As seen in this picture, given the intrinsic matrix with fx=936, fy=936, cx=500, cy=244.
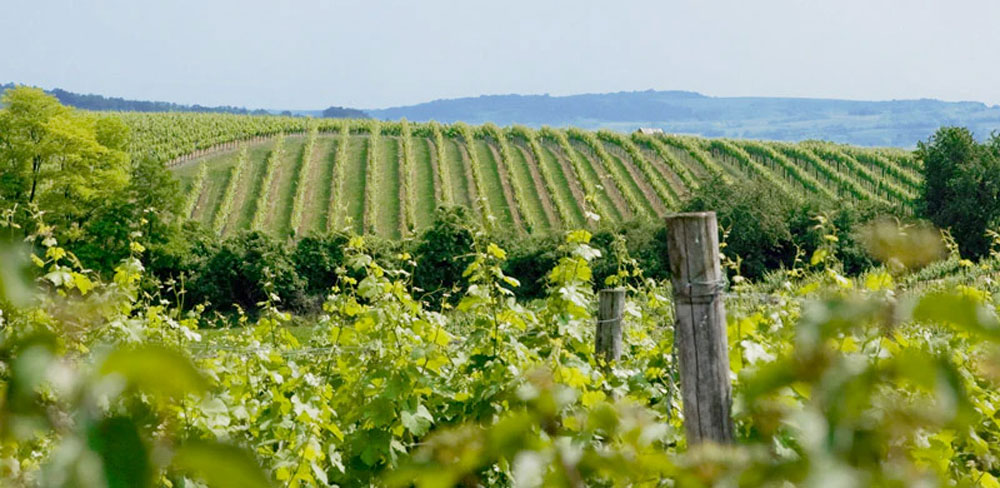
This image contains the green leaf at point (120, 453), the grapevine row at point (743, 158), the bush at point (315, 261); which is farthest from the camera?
the grapevine row at point (743, 158)

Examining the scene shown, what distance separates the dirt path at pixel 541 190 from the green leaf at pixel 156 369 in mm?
37416

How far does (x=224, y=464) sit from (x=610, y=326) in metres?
4.19

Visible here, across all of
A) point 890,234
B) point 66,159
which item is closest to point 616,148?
point 66,159

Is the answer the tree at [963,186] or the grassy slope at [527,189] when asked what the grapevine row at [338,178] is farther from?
the tree at [963,186]

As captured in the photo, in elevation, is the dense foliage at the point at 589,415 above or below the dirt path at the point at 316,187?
above

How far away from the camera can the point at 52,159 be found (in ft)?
107

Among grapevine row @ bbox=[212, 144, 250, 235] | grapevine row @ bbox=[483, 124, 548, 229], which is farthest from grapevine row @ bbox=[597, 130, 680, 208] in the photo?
grapevine row @ bbox=[212, 144, 250, 235]

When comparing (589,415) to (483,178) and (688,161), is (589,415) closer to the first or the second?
(483,178)

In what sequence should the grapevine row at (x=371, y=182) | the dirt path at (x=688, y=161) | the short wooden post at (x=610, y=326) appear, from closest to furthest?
the short wooden post at (x=610, y=326)
the grapevine row at (x=371, y=182)
the dirt path at (x=688, y=161)

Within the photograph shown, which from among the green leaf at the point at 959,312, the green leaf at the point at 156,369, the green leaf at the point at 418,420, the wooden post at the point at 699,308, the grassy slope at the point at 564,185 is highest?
the green leaf at the point at 156,369

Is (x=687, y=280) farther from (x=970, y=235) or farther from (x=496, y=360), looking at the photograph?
(x=970, y=235)

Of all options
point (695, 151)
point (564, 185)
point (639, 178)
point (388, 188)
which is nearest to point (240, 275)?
point (388, 188)

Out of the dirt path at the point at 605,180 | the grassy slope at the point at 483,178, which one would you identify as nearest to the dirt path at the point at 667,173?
the grassy slope at the point at 483,178

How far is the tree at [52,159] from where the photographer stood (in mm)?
31016
